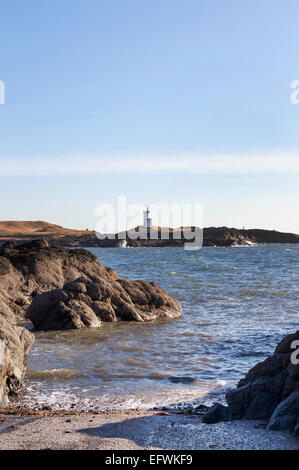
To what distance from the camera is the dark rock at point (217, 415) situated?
19.4ft

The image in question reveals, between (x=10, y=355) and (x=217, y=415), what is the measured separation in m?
3.49

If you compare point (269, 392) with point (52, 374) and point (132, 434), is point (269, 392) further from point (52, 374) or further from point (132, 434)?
point (52, 374)

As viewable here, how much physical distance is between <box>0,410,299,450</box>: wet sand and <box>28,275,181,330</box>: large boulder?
7238 mm

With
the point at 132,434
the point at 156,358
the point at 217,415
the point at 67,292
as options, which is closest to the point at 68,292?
the point at 67,292

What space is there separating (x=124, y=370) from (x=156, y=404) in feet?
6.85

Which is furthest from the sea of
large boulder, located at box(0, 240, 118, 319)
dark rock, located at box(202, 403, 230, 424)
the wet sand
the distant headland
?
the distant headland

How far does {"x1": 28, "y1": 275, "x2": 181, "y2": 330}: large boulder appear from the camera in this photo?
13.5 metres

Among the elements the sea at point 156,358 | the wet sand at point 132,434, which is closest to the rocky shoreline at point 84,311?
the wet sand at point 132,434

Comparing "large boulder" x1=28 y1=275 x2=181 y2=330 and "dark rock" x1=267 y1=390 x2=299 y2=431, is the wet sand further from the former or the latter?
"large boulder" x1=28 y1=275 x2=181 y2=330

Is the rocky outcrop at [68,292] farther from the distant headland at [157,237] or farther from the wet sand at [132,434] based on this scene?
the distant headland at [157,237]

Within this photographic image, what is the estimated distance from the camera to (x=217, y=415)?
5.98 meters

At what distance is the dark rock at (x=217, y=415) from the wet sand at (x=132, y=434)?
0.37ft

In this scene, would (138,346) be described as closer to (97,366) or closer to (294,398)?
(97,366)

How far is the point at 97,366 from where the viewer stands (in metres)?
9.68
